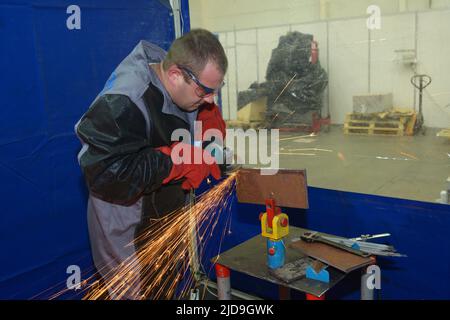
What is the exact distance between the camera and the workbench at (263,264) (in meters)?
1.84

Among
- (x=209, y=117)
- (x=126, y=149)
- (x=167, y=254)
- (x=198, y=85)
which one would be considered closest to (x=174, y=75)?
(x=198, y=85)

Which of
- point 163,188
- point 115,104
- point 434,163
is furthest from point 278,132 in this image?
point 115,104

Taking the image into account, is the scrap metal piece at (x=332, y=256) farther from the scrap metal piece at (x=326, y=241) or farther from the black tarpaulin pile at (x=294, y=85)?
the black tarpaulin pile at (x=294, y=85)

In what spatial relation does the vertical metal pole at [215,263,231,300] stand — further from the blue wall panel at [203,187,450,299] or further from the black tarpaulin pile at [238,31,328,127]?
the black tarpaulin pile at [238,31,328,127]

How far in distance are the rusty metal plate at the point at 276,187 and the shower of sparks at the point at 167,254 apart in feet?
0.48

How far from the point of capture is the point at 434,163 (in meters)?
2.62

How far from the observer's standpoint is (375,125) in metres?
3.05

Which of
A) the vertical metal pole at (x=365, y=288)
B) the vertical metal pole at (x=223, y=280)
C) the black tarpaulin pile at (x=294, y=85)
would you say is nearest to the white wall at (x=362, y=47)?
the black tarpaulin pile at (x=294, y=85)

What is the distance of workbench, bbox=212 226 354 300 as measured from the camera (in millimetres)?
1841

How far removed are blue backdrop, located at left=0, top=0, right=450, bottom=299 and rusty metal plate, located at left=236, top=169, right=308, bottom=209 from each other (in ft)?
1.90

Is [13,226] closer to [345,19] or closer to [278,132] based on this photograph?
[278,132]

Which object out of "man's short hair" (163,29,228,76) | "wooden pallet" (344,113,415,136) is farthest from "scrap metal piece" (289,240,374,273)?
"wooden pallet" (344,113,415,136)

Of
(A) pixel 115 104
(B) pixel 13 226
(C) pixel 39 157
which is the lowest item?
(B) pixel 13 226

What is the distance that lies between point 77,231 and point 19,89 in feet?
3.28
